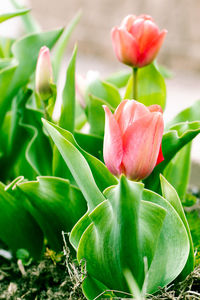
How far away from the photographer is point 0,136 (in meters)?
0.78

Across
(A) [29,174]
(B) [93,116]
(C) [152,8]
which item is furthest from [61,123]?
(C) [152,8]

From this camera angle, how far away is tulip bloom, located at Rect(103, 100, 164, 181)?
42 centimetres

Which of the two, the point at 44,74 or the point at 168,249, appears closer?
the point at 168,249

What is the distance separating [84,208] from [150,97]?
0.61 ft

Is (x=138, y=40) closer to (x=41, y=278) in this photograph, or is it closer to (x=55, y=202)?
(x=55, y=202)

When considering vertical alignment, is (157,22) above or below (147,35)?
below

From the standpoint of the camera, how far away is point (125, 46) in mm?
611

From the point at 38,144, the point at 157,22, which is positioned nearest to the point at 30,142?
the point at 38,144

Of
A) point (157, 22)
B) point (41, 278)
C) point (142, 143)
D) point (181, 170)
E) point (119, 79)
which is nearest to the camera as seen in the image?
point (142, 143)

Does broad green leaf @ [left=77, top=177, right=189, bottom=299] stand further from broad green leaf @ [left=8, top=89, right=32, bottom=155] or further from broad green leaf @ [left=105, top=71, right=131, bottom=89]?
broad green leaf @ [left=105, top=71, right=131, bottom=89]

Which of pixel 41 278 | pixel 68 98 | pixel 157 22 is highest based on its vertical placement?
pixel 68 98

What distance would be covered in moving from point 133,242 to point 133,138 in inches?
4.0

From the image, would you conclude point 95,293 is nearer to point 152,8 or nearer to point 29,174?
point 29,174

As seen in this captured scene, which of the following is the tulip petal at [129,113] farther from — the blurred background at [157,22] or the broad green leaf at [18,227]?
the blurred background at [157,22]
